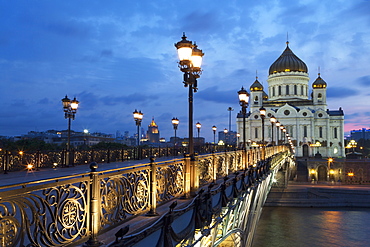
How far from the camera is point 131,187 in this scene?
545 centimetres

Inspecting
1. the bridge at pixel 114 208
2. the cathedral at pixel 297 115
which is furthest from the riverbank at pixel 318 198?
the bridge at pixel 114 208

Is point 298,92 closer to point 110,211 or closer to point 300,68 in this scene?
point 300,68

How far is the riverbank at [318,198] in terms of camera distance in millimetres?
41312

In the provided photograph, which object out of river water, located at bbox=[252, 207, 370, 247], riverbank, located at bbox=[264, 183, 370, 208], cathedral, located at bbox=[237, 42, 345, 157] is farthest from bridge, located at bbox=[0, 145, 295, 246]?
cathedral, located at bbox=[237, 42, 345, 157]

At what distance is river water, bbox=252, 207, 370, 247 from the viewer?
25.3 meters

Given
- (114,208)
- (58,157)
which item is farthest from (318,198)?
(114,208)

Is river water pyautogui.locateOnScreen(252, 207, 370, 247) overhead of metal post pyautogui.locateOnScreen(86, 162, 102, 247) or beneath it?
beneath

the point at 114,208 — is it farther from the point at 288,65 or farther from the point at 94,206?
→ the point at 288,65

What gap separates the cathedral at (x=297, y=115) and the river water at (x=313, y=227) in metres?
39.0

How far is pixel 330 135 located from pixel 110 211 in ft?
284

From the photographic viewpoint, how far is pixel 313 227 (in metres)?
30.6

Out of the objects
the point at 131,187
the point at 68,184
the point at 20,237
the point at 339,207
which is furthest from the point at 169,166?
the point at 339,207

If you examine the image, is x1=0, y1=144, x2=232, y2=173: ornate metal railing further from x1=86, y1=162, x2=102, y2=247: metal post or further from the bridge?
x1=86, y1=162, x2=102, y2=247: metal post

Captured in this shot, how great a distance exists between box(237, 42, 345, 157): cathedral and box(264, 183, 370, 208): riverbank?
1266 inches
